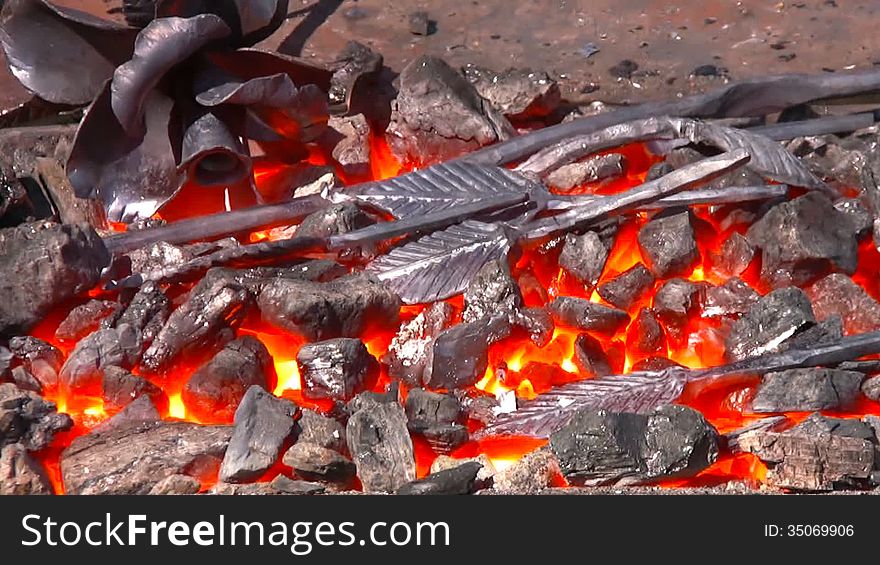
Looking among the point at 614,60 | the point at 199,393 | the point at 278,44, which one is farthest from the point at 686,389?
the point at 278,44

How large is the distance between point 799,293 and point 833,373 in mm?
274

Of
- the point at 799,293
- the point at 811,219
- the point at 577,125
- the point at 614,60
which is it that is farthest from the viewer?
the point at 614,60

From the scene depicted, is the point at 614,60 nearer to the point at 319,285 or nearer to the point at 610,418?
the point at 319,285

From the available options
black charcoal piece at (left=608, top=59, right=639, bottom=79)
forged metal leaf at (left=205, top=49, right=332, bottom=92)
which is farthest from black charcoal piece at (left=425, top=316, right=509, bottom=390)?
black charcoal piece at (left=608, top=59, right=639, bottom=79)

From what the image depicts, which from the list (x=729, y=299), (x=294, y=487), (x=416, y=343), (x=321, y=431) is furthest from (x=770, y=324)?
(x=294, y=487)

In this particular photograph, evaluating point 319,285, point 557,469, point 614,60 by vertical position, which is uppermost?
point 614,60

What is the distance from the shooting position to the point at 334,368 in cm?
303

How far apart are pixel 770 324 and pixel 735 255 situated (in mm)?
350

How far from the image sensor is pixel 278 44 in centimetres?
434

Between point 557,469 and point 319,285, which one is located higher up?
point 319,285

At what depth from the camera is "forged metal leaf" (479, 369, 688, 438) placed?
115 inches

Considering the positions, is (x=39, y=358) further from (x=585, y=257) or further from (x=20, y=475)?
(x=585, y=257)

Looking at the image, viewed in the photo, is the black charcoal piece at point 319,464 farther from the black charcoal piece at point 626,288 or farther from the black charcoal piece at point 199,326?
the black charcoal piece at point 626,288
